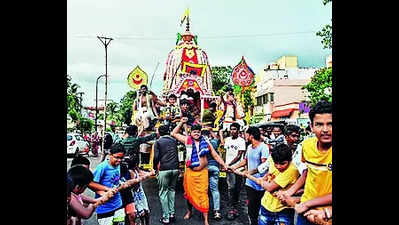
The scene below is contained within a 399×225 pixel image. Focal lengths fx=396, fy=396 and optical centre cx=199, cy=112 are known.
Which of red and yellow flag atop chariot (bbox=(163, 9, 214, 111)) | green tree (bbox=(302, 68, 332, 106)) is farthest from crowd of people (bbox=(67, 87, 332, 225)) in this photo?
red and yellow flag atop chariot (bbox=(163, 9, 214, 111))

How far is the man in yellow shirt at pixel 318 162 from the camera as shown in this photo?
10.4 feet

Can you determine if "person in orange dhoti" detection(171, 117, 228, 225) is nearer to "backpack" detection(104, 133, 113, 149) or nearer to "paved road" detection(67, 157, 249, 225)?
"paved road" detection(67, 157, 249, 225)

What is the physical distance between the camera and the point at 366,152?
8.36 ft

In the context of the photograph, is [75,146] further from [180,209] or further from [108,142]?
[108,142]

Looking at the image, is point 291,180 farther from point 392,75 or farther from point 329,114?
point 392,75

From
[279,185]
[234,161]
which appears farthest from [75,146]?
[279,185]

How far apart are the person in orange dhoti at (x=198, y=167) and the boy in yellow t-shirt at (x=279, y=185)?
1090mm

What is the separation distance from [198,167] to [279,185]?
136 centimetres

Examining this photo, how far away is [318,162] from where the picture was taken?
324 cm

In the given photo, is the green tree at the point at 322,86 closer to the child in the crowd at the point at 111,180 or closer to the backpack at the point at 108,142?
the backpack at the point at 108,142

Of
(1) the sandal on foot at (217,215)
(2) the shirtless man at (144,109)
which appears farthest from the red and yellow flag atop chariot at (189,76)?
(1) the sandal on foot at (217,215)

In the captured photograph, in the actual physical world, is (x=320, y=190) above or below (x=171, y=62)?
below
